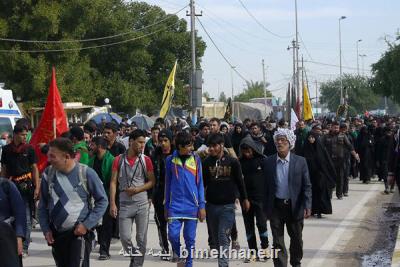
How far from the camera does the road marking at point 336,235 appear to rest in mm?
9734

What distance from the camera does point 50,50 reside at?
33094 mm

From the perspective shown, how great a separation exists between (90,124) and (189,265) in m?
6.03

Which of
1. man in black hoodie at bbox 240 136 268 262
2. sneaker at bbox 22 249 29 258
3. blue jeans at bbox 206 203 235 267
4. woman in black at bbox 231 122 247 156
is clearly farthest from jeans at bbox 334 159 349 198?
blue jeans at bbox 206 203 235 267

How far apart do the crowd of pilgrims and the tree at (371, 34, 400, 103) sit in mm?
27012

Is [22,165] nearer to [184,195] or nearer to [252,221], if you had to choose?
[184,195]

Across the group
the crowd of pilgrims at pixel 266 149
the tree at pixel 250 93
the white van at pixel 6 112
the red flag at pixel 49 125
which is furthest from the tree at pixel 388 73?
the tree at pixel 250 93

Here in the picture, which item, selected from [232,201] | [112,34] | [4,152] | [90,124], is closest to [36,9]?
[112,34]

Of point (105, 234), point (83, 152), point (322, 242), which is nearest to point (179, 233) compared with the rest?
point (105, 234)

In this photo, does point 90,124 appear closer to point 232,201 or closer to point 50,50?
point 232,201

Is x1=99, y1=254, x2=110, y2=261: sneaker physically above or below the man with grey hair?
below

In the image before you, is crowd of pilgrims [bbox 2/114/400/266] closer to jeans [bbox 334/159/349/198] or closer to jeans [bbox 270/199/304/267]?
jeans [bbox 334/159/349/198]

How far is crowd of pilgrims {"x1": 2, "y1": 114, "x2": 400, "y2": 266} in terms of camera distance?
981cm

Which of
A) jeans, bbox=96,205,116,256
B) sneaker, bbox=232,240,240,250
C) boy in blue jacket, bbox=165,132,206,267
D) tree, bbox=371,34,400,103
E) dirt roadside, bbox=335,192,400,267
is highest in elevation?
tree, bbox=371,34,400,103

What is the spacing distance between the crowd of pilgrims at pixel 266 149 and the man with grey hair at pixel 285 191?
0.78 meters
